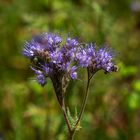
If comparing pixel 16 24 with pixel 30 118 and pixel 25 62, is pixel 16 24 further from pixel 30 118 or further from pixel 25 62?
pixel 30 118

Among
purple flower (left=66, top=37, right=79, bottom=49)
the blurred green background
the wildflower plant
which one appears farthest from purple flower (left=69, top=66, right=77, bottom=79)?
the blurred green background

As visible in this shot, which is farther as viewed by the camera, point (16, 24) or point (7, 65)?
point (16, 24)

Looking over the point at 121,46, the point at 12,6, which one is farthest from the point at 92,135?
the point at 12,6

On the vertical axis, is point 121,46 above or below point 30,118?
above

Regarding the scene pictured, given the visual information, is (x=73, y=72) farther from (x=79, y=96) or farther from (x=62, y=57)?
(x=79, y=96)

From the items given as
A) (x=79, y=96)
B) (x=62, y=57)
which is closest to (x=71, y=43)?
(x=62, y=57)

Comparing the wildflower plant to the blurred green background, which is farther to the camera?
the blurred green background

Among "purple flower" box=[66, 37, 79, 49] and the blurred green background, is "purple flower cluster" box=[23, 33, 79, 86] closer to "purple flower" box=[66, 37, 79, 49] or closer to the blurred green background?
"purple flower" box=[66, 37, 79, 49]

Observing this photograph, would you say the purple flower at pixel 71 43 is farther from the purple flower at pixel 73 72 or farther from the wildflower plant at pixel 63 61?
the purple flower at pixel 73 72
